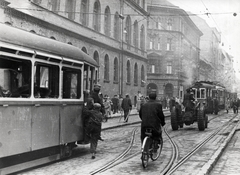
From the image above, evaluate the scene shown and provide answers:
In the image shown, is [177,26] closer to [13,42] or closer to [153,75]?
[153,75]

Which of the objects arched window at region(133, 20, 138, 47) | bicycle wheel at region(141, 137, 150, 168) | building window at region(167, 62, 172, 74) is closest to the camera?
bicycle wheel at region(141, 137, 150, 168)

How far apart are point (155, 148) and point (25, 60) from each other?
3446 mm

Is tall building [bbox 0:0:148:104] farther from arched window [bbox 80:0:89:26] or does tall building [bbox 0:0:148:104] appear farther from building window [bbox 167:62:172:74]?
building window [bbox 167:62:172:74]

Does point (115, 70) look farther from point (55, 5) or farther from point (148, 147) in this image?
point (148, 147)

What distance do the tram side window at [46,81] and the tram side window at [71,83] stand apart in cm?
31

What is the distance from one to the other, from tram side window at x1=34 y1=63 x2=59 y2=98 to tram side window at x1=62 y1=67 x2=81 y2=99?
1.02 feet

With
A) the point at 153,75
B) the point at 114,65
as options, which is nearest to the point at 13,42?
the point at 114,65

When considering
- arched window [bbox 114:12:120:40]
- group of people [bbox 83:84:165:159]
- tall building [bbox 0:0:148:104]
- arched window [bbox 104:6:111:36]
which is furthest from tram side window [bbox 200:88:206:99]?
group of people [bbox 83:84:165:159]

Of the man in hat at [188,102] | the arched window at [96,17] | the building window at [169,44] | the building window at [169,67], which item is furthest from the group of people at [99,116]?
the building window at [169,44]

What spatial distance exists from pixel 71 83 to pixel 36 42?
64.1 inches

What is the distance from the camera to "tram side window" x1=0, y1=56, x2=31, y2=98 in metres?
6.56

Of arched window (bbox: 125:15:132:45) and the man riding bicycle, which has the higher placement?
arched window (bbox: 125:15:132:45)

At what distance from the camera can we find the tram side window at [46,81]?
738 cm

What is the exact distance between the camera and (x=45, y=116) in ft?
24.6
